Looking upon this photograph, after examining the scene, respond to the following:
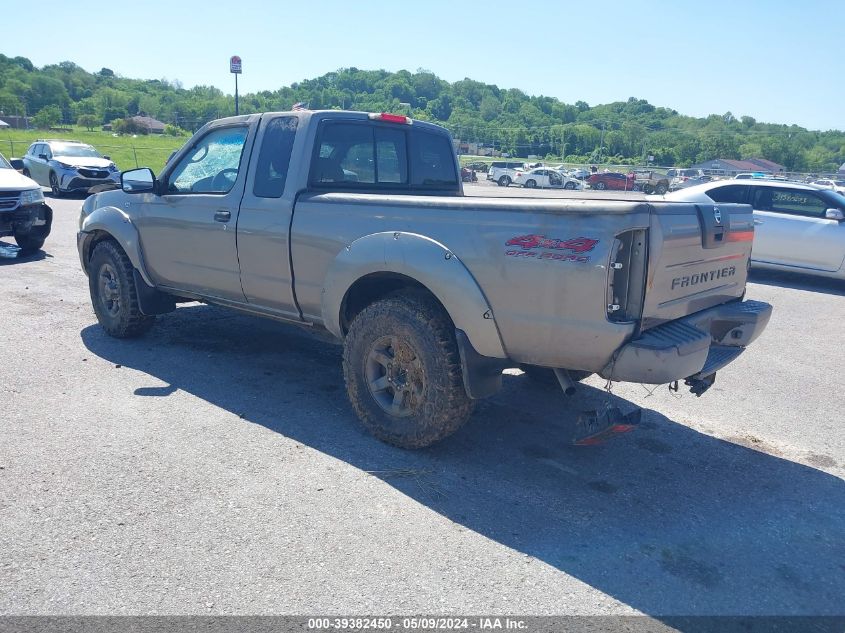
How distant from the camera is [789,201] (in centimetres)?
1098

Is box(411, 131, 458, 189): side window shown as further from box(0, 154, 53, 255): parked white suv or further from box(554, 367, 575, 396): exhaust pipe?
box(0, 154, 53, 255): parked white suv

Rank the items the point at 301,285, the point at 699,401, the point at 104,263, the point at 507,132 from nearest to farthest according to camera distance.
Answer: the point at 301,285, the point at 699,401, the point at 104,263, the point at 507,132

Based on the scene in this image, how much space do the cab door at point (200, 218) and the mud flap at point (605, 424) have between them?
282 centimetres

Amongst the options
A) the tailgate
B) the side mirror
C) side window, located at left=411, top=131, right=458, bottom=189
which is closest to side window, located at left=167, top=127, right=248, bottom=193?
the side mirror

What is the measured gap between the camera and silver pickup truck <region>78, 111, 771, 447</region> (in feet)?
11.4

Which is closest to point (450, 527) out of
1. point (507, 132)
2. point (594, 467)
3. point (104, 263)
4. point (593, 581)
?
A: point (593, 581)

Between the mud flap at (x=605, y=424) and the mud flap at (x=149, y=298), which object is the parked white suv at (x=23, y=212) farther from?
the mud flap at (x=605, y=424)

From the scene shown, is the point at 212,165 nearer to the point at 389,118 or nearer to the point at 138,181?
the point at 138,181

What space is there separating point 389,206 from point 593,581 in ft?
7.72

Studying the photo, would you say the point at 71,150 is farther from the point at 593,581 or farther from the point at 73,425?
the point at 593,581

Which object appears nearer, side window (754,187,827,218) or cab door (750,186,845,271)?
cab door (750,186,845,271)

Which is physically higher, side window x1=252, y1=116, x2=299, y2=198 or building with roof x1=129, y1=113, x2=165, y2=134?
→ building with roof x1=129, y1=113, x2=165, y2=134

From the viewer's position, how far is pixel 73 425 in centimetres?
452

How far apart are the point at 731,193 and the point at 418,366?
896cm
